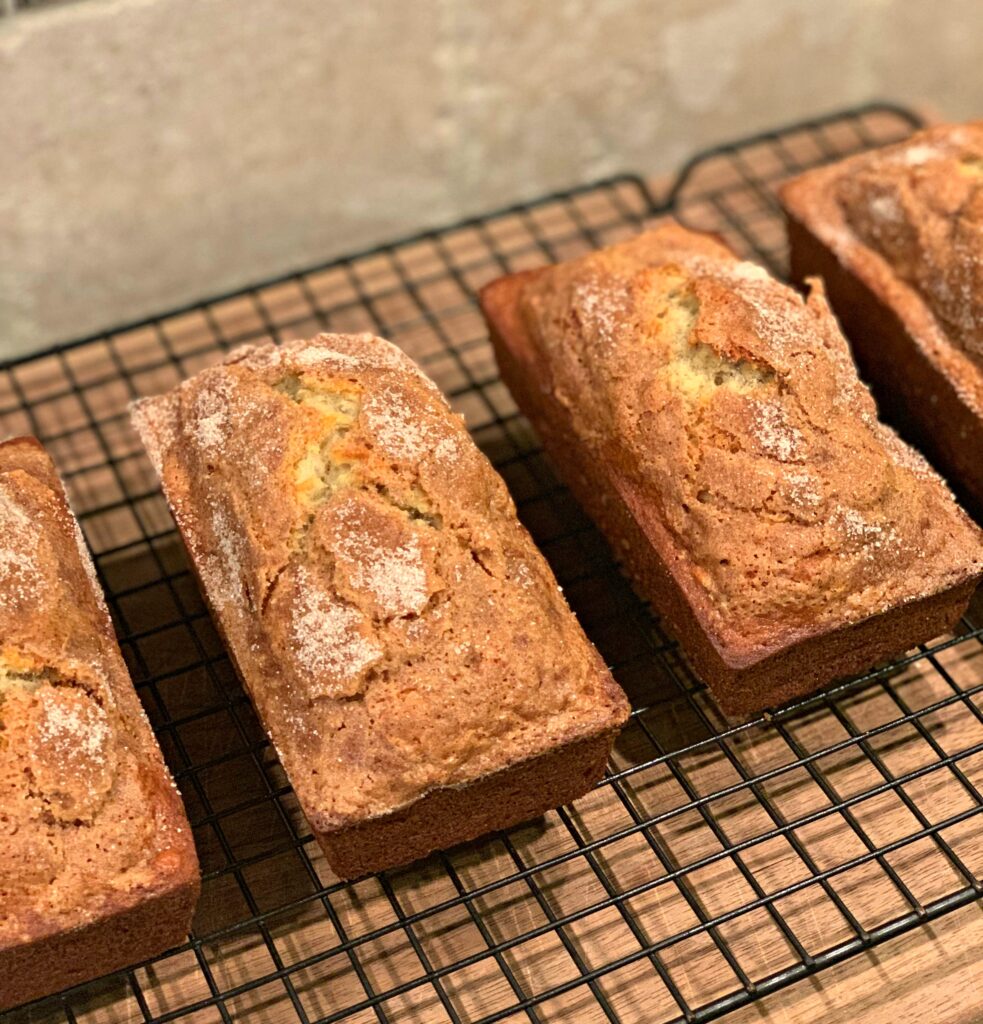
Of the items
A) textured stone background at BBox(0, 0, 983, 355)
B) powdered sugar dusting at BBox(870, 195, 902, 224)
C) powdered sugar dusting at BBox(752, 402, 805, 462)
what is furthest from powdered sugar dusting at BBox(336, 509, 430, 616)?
textured stone background at BBox(0, 0, 983, 355)

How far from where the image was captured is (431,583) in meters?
1.75

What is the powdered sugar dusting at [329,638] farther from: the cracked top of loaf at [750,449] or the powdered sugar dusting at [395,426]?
the cracked top of loaf at [750,449]

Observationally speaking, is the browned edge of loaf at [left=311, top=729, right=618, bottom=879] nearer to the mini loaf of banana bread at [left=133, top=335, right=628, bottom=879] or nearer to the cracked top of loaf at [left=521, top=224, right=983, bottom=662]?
the mini loaf of banana bread at [left=133, top=335, right=628, bottom=879]

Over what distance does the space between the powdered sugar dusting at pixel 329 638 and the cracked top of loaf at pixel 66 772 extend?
256 millimetres

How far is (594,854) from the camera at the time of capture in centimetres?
190

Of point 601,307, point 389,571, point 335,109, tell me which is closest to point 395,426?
point 389,571

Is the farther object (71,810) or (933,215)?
(933,215)

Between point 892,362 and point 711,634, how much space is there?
795 mm

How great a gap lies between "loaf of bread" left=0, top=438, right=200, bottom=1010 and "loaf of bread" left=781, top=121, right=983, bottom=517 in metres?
1.45

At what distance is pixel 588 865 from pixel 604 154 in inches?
81.1

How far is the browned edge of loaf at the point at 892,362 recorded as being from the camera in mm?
2225

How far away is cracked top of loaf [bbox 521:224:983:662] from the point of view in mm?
1857

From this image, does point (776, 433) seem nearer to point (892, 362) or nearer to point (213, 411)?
point (892, 362)

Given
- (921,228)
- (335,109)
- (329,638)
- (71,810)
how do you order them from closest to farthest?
(71,810), (329,638), (921,228), (335,109)
